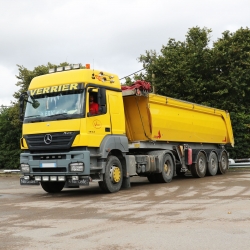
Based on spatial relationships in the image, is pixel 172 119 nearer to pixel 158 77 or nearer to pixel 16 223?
pixel 16 223

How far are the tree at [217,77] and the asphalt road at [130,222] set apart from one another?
48.2 ft

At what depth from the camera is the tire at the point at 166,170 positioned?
15750 millimetres

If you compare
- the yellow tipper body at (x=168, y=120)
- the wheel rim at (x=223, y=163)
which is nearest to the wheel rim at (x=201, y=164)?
the yellow tipper body at (x=168, y=120)

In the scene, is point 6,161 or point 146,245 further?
point 6,161

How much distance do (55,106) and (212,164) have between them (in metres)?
9.91

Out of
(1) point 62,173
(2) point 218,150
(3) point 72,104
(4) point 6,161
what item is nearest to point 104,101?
(3) point 72,104

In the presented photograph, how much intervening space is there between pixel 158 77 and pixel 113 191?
51.6 ft

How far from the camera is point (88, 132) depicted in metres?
12.0

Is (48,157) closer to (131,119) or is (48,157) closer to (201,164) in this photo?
(131,119)

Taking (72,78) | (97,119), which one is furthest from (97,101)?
(72,78)

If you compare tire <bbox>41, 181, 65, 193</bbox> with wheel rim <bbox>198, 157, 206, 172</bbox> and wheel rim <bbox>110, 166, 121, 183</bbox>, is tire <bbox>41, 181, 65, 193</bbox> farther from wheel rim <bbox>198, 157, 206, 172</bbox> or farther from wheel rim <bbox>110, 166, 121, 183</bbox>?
wheel rim <bbox>198, 157, 206, 172</bbox>

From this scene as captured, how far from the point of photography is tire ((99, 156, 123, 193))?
41.5 ft

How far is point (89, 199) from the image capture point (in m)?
11.7

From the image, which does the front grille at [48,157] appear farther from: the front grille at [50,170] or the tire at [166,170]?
the tire at [166,170]
